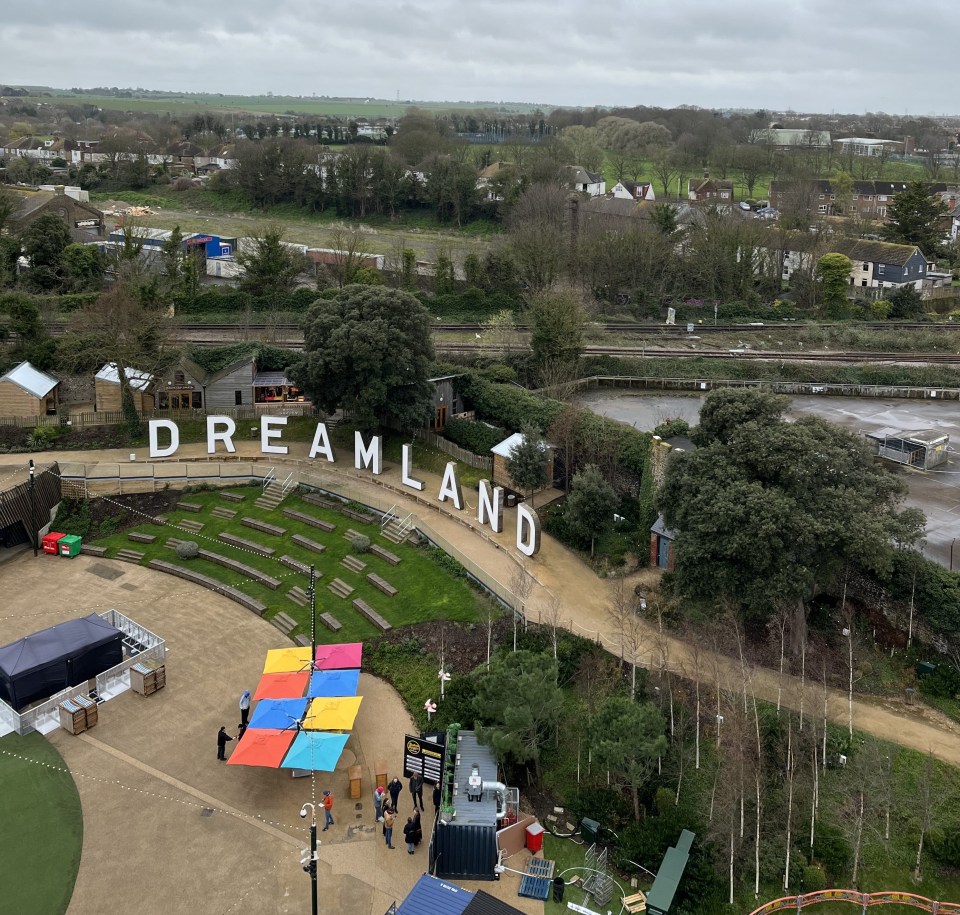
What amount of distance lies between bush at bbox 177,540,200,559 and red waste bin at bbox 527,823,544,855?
2240cm

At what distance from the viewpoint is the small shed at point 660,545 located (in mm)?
36969

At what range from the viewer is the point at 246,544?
138 ft

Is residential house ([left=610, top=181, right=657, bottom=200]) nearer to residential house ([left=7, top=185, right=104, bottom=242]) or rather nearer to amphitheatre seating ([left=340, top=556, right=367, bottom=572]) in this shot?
residential house ([left=7, top=185, right=104, bottom=242])

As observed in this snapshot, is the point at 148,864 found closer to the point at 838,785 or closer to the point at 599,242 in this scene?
the point at 838,785

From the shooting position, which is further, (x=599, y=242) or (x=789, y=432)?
(x=599, y=242)

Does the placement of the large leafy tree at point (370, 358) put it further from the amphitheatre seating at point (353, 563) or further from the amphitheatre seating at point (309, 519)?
the amphitheatre seating at point (353, 563)

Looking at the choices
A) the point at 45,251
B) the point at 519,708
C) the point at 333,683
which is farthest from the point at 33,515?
the point at 45,251

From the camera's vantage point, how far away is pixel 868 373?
63.2 meters

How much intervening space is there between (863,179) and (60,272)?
114185 mm

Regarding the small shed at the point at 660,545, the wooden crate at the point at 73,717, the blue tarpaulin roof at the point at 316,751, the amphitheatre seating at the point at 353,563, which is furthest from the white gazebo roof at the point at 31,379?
the small shed at the point at 660,545

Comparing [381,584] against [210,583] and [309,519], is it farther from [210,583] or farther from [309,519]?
[210,583]

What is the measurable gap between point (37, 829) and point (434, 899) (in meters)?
12.3

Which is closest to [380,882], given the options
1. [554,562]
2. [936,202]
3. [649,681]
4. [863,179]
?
[649,681]

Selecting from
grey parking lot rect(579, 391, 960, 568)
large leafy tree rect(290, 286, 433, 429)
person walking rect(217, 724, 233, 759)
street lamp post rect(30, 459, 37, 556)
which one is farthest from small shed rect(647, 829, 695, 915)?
street lamp post rect(30, 459, 37, 556)
